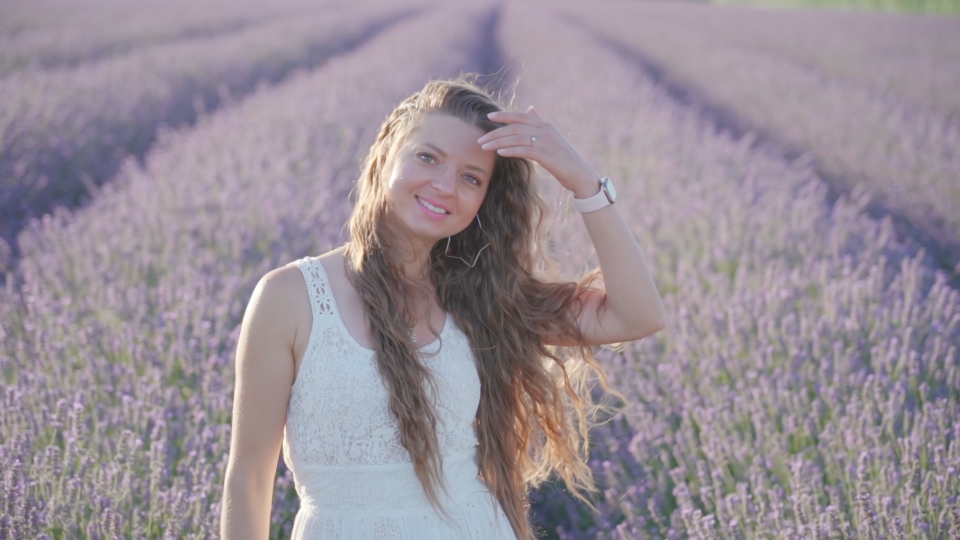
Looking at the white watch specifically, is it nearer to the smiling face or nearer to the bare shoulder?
the smiling face

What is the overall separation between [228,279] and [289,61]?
7792 mm

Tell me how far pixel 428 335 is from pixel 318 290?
0.81ft

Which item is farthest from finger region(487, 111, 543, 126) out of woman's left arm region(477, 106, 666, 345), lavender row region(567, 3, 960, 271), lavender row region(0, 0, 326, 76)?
lavender row region(0, 0, 326, 76)

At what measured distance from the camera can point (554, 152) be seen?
1619 millimetres

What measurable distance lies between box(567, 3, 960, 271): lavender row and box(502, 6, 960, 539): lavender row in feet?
2.43

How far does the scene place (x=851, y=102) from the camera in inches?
281

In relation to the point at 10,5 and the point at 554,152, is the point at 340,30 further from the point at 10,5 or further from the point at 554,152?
the point at 554,152

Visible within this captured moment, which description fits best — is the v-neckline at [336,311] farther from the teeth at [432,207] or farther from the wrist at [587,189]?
the wrist at [587,189]

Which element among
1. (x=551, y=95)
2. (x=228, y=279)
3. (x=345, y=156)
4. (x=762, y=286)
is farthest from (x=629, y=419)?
(x=551, y=95)

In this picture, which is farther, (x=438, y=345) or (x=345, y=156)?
(x=345, y=156)

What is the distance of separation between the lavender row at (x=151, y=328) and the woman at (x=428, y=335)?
1.12ft

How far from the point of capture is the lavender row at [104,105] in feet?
15.4

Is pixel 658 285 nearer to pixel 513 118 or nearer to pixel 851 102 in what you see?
pixel 513 118

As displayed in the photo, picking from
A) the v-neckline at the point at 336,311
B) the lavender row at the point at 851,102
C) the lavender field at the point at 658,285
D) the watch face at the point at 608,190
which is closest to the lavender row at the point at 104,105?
the lavender field at the point at 658,285
